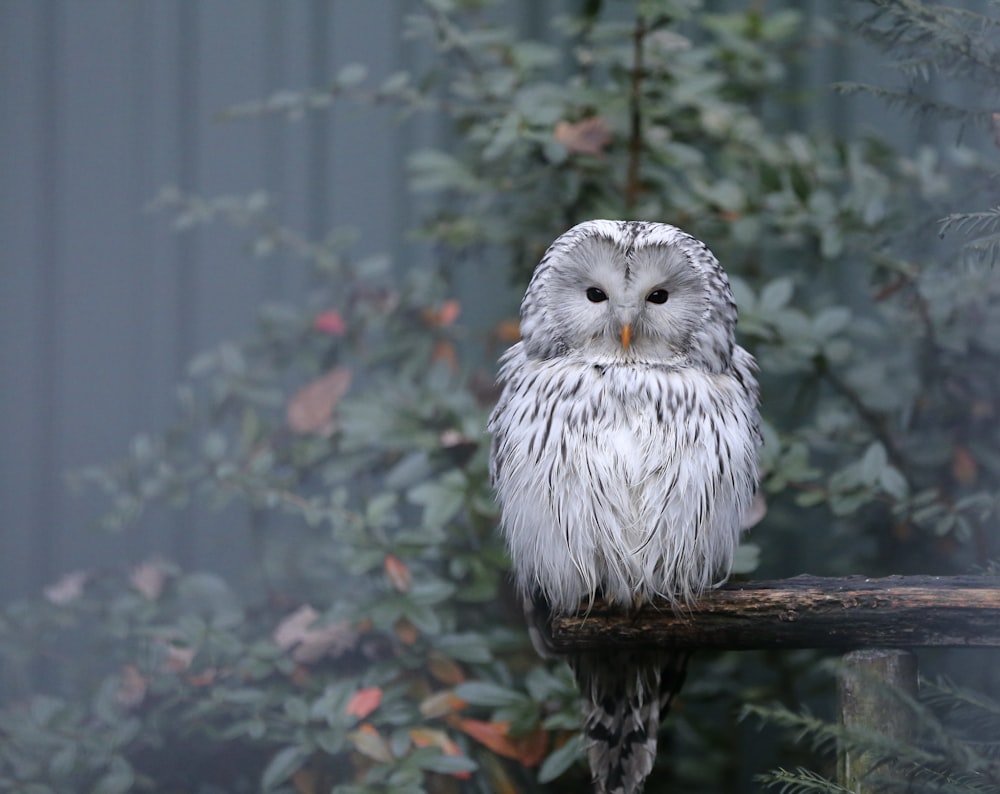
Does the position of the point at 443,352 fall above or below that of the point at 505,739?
above

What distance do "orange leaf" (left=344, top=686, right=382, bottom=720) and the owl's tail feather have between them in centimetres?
43

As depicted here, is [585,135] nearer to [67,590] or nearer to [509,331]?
[509,331]

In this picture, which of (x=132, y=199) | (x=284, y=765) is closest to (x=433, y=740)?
(x=284, y=765)

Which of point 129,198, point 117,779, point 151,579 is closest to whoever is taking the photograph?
point 117,779

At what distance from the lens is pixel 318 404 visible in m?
2.42

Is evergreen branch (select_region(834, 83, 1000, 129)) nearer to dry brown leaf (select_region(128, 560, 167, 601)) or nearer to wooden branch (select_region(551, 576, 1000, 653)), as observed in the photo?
wooden branch (select_region(551, 576, 1000, 653))

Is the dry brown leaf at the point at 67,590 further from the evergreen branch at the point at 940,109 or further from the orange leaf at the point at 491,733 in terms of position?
the evergreen branch at the point at 940,109

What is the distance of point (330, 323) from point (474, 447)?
54cm

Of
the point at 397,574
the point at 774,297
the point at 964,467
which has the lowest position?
the point at 397,574

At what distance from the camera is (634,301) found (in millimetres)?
1628

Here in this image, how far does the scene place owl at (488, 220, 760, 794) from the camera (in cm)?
162

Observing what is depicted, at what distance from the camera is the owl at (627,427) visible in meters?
1.62

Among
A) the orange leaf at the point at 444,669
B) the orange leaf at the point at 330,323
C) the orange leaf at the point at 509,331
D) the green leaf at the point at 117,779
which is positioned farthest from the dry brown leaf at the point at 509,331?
the green leaf at the point at 117,779

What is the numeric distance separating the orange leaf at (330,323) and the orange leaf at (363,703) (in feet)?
3.05
